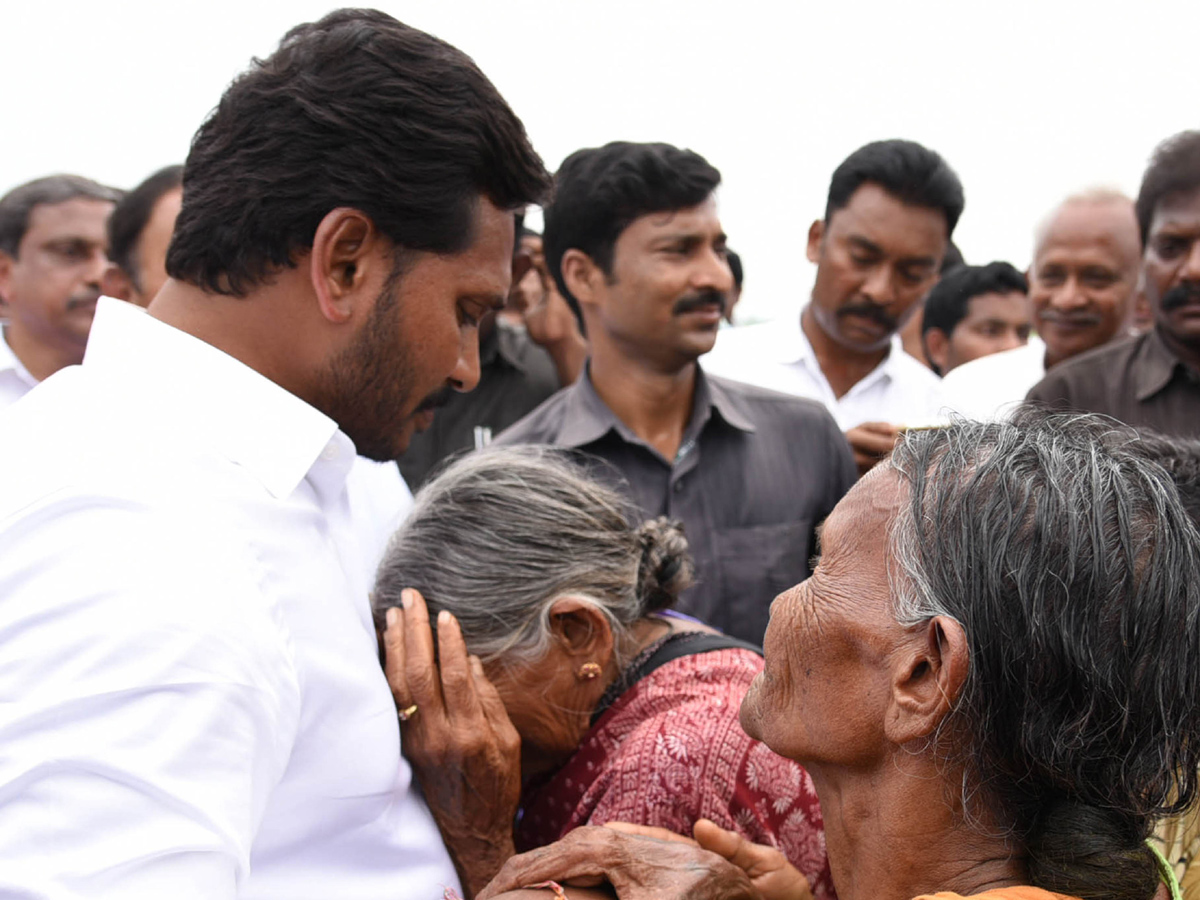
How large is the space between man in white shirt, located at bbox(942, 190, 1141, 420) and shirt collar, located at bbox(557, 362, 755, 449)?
1.76m

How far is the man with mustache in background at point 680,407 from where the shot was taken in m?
3.68

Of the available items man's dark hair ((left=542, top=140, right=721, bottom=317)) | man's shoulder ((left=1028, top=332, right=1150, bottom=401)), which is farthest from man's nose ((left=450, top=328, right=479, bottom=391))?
man's shoulder ((left=1028, top=332, right=1150, bottom=401))

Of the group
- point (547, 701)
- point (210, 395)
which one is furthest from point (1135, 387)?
point (210, 395)

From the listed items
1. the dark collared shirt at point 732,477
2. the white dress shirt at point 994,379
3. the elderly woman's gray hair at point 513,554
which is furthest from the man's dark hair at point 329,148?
the white dress shirt at point 994,379

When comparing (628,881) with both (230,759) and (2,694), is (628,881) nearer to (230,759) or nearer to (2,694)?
(230,759)

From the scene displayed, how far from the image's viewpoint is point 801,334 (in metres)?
5.26

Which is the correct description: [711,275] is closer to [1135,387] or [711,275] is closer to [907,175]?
[907,175]

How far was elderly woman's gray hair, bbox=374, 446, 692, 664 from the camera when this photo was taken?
7.95 ft

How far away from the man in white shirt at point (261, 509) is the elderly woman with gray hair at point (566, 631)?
8.0 inches

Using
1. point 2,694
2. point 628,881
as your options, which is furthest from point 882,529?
point 2,694

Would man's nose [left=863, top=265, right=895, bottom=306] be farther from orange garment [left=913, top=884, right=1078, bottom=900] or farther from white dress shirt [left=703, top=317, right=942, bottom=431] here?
orange garment [left=913, top=884, right=1078, bottom=900]

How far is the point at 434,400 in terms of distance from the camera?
2.33m

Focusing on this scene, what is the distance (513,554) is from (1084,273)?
3.81m

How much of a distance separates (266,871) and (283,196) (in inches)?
46.1
